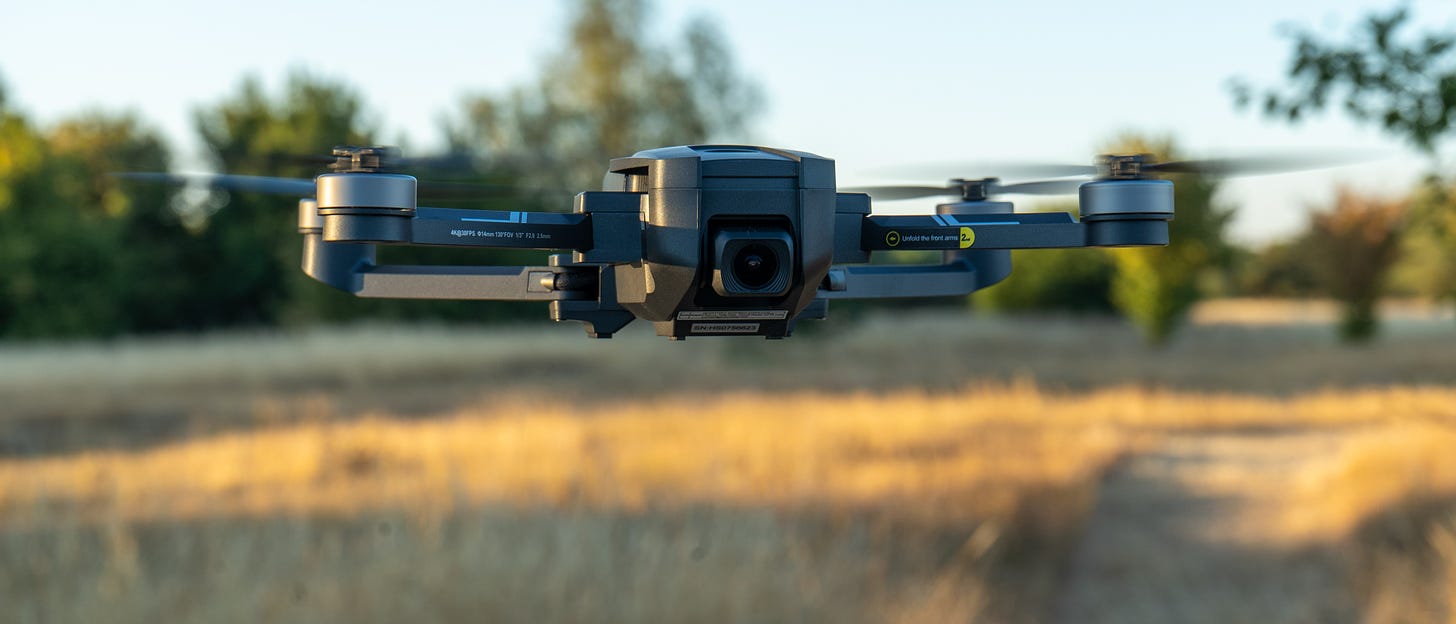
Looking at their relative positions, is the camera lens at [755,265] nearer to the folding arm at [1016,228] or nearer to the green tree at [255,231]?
the folding arm at [1016,228]

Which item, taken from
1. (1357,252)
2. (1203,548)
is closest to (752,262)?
(1203,548)

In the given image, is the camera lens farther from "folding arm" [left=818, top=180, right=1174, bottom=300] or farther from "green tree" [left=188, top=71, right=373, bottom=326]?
"green tree" [left=188, top=71, right=373, bottom=326]

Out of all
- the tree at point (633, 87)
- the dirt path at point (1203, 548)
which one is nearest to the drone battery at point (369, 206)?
the dirt path at point (1203, 548)

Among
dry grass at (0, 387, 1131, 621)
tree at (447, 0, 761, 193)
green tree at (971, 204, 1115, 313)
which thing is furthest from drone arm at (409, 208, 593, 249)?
green tree at (971, 204, 1115, 313)

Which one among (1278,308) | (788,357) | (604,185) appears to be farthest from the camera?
(1278,308)

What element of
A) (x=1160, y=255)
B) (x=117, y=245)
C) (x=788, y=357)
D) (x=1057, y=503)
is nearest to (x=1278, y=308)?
(x=1160, y=255)

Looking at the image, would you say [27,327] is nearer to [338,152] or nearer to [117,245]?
[117,245]
